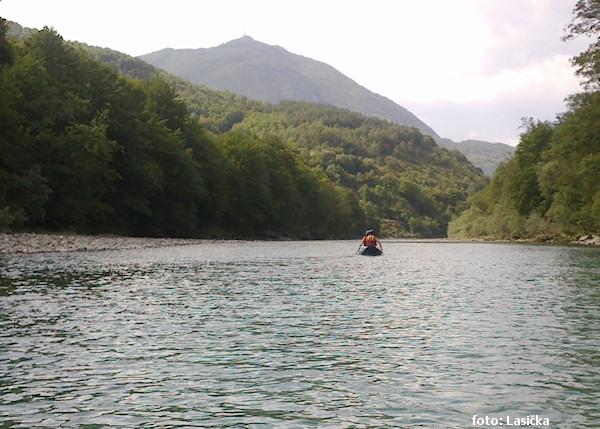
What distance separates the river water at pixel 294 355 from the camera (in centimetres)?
1027

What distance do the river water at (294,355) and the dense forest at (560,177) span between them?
2305 inches

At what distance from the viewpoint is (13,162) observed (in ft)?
201

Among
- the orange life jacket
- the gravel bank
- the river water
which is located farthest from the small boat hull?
the river water

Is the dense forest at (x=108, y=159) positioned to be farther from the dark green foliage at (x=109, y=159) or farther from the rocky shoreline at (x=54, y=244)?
the rocky shoreline at (x=54, y=244)

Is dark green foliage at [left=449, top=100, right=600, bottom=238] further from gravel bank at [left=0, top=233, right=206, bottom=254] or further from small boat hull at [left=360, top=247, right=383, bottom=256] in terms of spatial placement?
gravel bank at [left=0, top=233, right=206, bottom=254]

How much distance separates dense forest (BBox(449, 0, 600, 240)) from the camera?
79375 millimetres

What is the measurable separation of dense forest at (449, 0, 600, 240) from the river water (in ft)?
192

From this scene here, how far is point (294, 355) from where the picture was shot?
575 inches

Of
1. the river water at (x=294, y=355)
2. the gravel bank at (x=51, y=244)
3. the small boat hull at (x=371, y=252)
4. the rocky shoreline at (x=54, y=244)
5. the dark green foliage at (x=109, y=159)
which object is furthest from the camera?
the dark green foliage at (x=109, y=159)

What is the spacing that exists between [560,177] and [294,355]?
8608 centimetres

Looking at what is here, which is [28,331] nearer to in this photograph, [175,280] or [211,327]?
[211,327]

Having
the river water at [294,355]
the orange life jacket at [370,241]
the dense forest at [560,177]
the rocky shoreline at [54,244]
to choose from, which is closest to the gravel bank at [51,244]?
the rocky shoreline at [54,244]

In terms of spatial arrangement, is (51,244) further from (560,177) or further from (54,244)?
(560,177)

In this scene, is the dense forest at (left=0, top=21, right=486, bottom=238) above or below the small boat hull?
above
